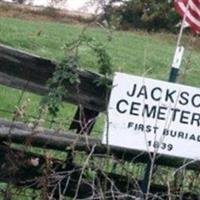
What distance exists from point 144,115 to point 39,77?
69cm

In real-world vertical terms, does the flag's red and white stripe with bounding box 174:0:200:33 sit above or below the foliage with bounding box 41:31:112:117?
above

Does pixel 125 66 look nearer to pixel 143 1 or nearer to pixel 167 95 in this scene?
pixel 167 95

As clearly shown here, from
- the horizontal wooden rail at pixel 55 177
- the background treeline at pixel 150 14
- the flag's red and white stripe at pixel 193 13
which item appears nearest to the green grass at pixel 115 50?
the flag's red and white stripe at pixel 193 13

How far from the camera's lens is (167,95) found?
4805 millimetres

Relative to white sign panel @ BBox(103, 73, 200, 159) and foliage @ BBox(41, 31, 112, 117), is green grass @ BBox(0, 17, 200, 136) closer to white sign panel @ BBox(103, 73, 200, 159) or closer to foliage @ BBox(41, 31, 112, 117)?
foliage @ BBox(41, 31, 112, 117)

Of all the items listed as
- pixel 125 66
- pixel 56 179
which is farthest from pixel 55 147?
pixel 125 66

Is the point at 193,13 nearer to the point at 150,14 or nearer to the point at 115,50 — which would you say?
the point at 115,50

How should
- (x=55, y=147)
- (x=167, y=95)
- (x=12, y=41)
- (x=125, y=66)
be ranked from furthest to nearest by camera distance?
(x=12, y=41)
(x=125, y=66)
(x=55, y=147)
(x=167, y=95)

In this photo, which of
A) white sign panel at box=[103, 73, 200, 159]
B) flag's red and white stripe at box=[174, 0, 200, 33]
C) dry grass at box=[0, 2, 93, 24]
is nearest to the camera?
white sign panel at box=[103, 73, 200, 159]

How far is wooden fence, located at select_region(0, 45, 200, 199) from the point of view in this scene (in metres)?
5.01

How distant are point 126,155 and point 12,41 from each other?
14585 mm

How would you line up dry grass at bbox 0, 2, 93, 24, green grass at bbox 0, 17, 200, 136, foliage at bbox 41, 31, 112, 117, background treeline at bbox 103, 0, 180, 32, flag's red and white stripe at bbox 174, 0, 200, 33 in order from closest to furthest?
foliage at bbox 41, 31, 112, 117, flag's red and white stripe at bbox 174, 0, 200, 33, green grass at bbox 0, 17, 200, 136, dry grass at bbox 0, 2, 93, 24, background treeline at bbox 103, 0, 180, 32

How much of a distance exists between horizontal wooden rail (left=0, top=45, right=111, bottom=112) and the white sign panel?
0.33m

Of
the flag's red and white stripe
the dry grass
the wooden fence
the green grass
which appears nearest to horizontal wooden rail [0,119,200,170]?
the wooden fence
